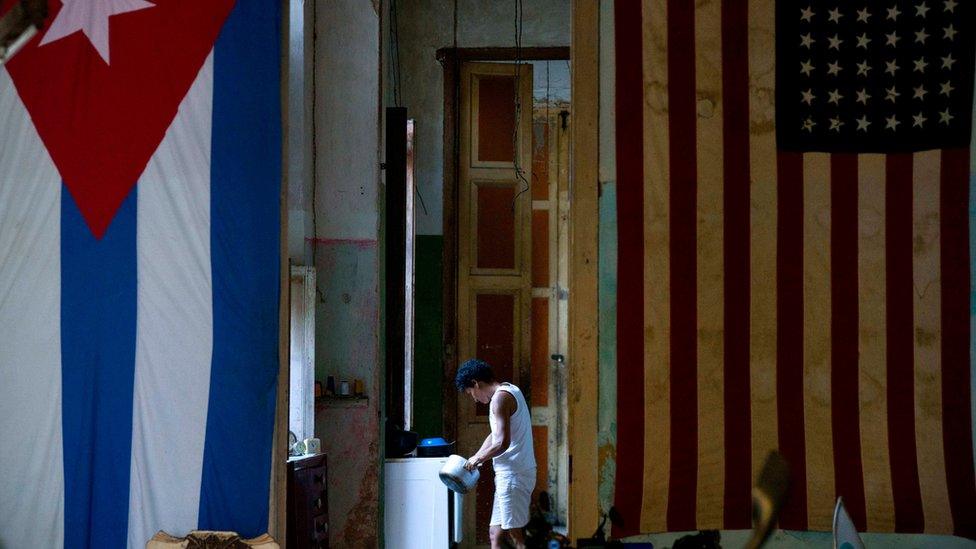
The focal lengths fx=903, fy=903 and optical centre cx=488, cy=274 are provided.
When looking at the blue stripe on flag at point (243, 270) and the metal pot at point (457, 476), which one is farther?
the metal pot at point (457, 476)

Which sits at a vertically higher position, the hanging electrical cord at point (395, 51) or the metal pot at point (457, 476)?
the hanging electrical cord at point (395, 51)

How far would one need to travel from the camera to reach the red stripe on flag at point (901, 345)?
445 centimetres

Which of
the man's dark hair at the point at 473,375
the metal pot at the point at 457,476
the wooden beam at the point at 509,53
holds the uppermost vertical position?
the wooden beam at the point at 509,53

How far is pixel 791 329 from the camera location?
450 cm

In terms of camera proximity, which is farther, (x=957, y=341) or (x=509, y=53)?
(x=509, y=53)

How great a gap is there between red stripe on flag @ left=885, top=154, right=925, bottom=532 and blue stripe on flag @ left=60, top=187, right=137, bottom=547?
12.2ft

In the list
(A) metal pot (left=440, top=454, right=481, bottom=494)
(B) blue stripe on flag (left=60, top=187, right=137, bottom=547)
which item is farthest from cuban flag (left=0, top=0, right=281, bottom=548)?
(A) metal pot (left=440, top=454, right=481, bottom=494)

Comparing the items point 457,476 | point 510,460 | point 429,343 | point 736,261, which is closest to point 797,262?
point 736,261

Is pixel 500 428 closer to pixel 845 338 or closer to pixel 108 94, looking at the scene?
pixel 845 338

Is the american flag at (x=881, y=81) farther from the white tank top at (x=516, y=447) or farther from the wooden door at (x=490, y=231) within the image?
the wooden door at (x=490, y=231)

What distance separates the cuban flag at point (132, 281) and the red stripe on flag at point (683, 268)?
202cm

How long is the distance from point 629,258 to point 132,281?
8.02 ft

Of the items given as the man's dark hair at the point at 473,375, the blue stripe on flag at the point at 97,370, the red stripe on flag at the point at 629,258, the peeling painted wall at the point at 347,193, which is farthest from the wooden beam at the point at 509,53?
the blue stripe on flag at the point at 97,370

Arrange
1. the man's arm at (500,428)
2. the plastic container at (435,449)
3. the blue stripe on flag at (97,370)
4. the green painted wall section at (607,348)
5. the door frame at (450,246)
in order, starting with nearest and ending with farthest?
1. the blue stripe on flag at (97,370)
2. the green painted wall section at (607,348)
3. the man's arm at (500,428)
4. the plastic container at (435,449)
5. the door frame at (450,246)
